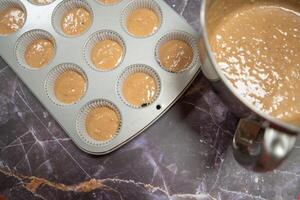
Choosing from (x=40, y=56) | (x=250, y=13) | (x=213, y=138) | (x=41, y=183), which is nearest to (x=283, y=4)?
(x=250, y=13)

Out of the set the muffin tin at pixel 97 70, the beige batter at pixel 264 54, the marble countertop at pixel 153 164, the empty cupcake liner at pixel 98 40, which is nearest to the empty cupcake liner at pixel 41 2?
the muffin tin at pixel 97 70

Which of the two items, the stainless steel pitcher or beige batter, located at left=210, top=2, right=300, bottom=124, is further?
beige batter, located at left=210, top=2, right=300, bottom=124

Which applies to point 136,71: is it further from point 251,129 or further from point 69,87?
point 251,129

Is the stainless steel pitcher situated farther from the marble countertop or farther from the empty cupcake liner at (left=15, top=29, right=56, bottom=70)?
the empty cupcake liner at (left=15, top=29, right=56, bottom=70)

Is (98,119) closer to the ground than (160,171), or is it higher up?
higher up

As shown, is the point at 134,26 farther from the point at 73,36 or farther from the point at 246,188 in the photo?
the point at 246,188

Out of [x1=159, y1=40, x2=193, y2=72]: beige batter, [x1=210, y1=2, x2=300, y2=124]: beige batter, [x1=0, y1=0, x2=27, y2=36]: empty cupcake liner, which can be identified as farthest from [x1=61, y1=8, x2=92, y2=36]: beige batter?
[x1=210, y1=2, x2=300, y2=124]: beige batter
